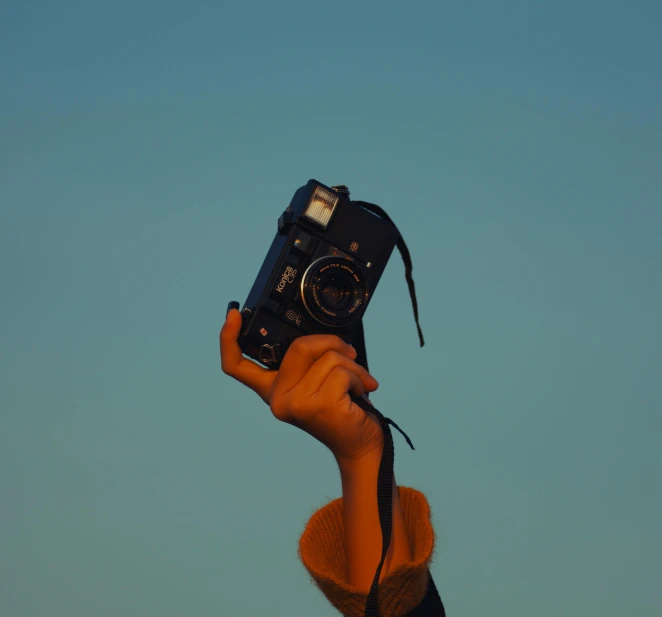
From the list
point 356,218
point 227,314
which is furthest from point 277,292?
point 356,218

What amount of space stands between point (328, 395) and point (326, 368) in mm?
139

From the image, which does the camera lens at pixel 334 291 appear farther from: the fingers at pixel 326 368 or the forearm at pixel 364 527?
the forearm at pixel 364 527

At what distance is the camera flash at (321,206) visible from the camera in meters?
4.73

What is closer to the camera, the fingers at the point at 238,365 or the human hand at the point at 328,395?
the human hand at the point at 328,395

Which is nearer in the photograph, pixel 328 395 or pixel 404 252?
pixel 328 395

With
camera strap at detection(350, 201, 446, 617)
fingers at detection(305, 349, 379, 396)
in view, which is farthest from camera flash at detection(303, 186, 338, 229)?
camera strap at detection(350, 201, 446, 617)

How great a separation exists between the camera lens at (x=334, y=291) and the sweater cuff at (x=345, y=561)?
911 millimetres

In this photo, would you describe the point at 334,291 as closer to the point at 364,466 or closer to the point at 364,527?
the point at 364,466

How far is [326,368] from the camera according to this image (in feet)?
13.2

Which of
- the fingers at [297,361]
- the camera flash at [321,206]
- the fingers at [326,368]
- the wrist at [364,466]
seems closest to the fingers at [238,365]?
the fingers at [297,361]

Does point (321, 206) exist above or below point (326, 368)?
above

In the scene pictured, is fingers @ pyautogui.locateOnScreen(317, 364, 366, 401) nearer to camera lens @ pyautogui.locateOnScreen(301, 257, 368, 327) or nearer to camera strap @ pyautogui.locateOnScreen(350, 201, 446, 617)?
camera strap @ pyautogui.locateOnScreen(350, 201, 446, 617)

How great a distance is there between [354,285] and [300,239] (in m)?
0.38

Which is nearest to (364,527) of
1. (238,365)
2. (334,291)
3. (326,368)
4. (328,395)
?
(328,395)
